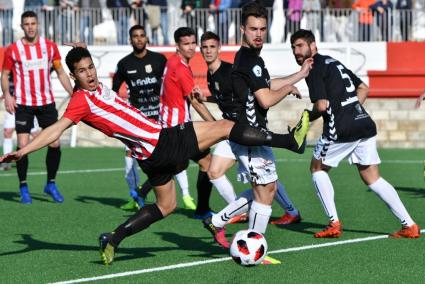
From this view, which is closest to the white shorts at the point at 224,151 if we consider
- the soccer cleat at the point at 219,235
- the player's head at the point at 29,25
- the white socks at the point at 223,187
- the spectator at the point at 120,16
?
the white socks at the point at 223,187

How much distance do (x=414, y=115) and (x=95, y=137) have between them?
24.1 ft

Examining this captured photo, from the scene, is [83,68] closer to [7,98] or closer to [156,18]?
[7,98]

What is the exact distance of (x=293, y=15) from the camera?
2634cm

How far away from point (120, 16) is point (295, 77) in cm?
1812

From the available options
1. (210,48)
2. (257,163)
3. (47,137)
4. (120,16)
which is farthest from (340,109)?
(120,16)

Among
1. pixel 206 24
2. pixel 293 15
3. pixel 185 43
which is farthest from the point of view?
pixel 206 24

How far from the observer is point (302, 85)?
25609 mm

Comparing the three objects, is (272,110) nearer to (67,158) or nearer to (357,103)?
(67,158)

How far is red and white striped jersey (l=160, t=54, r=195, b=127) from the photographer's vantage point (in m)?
12.8

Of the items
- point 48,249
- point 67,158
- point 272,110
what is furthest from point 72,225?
point 272,110

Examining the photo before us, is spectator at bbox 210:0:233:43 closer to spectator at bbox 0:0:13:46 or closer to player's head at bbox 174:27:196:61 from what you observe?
spectator at bbox 0:0:13:46

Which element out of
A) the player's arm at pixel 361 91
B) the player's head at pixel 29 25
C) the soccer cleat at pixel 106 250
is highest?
the player's head at pixel 29 25

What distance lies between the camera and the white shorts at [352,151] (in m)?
10.9

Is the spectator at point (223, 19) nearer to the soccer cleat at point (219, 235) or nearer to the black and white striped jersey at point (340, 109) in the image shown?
the black and white striped jersey at point (340, 109)
